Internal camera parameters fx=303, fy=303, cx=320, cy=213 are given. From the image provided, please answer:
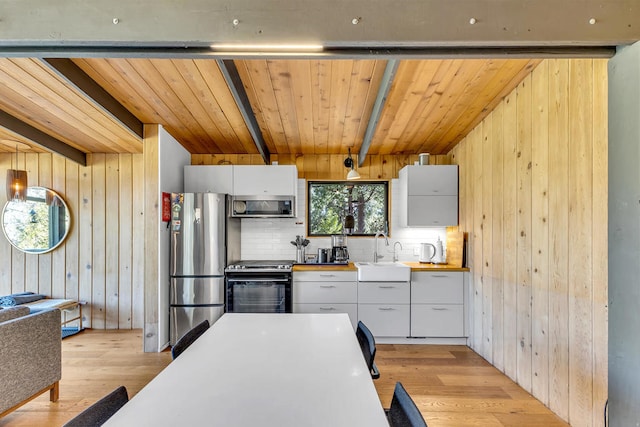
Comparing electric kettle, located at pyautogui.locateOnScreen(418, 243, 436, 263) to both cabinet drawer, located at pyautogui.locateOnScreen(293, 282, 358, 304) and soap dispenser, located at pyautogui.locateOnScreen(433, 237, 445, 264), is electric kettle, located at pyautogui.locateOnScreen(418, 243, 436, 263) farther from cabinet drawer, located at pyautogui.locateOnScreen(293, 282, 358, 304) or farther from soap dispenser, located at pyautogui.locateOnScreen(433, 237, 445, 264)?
cabinet drawer, located at pyautogui.locateOnScreen(293, 282, 358, 304)

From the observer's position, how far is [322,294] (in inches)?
134

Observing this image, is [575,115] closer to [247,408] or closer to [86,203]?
[247,408]

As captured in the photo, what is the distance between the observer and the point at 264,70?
7.19ft

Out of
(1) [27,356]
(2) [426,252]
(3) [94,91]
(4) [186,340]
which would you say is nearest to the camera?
(4) [186,340]

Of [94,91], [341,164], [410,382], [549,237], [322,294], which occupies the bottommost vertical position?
[410,382]

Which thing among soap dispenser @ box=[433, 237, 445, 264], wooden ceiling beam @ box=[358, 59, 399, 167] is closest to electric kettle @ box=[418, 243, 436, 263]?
soap dispenser @ box=[433, 237, 445, 264]

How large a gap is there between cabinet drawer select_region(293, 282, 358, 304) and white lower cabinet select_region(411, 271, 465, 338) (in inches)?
27.5

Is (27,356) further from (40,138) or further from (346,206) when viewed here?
(346,206)

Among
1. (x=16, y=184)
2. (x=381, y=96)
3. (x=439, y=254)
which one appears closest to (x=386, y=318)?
(x=439, y=254)

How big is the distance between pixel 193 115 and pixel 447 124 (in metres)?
2.58

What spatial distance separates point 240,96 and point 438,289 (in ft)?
9.34

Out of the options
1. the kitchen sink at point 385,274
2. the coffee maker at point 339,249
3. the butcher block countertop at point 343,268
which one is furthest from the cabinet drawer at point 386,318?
the coffee maker at point 339,249

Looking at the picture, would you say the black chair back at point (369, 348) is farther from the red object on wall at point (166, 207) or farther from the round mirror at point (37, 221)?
the round mirror at point (37, 221)

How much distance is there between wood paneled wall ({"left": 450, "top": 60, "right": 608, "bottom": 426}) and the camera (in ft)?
5.88
